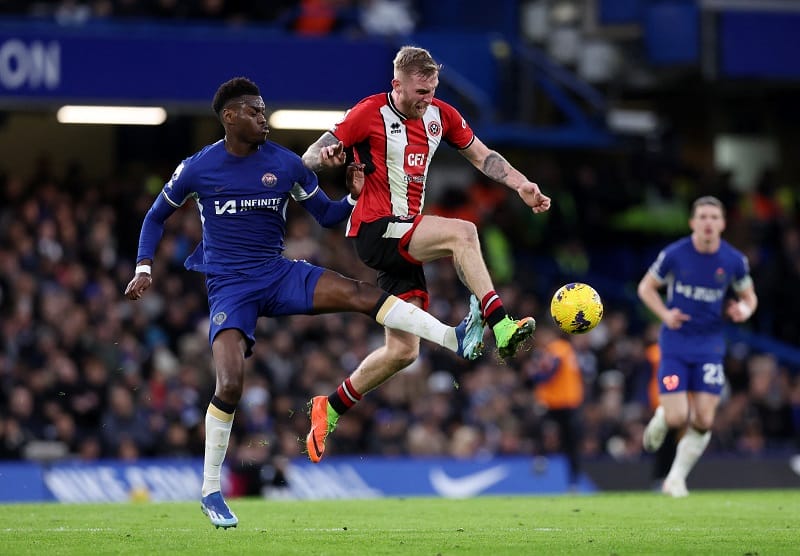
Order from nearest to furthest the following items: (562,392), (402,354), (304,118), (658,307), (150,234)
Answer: (150,234)
(402,354)
(658,307)
(562,392)
(304,118)

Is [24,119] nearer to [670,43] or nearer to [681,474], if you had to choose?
[670,43]

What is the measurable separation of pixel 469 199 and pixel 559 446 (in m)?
6.14

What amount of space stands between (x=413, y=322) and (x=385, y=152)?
1315mm

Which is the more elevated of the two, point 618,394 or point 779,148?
point 779,148

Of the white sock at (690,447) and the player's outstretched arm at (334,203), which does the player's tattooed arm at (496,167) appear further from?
the white sock at (690,447)

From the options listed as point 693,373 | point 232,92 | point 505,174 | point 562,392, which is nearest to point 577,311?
point 505,174

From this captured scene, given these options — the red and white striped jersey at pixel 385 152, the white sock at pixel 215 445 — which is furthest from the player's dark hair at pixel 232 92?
the white sock at pixel 215 445

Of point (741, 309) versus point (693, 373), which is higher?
point (741, 309)

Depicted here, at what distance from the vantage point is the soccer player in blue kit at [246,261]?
11.0 meters

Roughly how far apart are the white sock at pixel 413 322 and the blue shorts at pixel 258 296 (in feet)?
1.74

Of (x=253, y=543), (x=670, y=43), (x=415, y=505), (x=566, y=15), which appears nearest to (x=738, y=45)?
(x=670, y=43)

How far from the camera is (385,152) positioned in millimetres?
11570

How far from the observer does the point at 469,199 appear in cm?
2581

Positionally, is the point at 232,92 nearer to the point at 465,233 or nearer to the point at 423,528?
the point at 465,233
